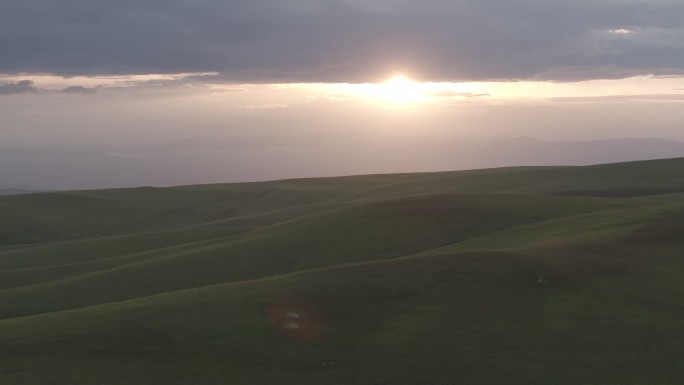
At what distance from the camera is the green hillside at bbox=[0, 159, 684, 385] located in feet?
94.3

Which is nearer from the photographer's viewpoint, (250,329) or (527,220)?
(250,329)

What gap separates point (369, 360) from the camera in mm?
29953

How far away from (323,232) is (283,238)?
3.94m

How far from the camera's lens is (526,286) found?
3797 cm

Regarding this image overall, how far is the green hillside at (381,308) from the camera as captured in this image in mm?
28734

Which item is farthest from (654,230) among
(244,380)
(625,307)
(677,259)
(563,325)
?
(244,380)

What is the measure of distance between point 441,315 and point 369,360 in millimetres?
5700

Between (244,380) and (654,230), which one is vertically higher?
(654,230)

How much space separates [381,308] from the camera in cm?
3528

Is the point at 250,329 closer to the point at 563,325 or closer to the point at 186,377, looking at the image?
the point at 186,377

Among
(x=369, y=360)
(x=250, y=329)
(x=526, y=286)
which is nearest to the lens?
(x=369, y=360)

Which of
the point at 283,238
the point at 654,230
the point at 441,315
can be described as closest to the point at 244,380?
the point at 441,315

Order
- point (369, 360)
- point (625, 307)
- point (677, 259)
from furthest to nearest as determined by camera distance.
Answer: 1. point (677, 259)
2. point (625, 307)
3. point (369, 360)

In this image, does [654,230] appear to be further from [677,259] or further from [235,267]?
A: [235,267]
